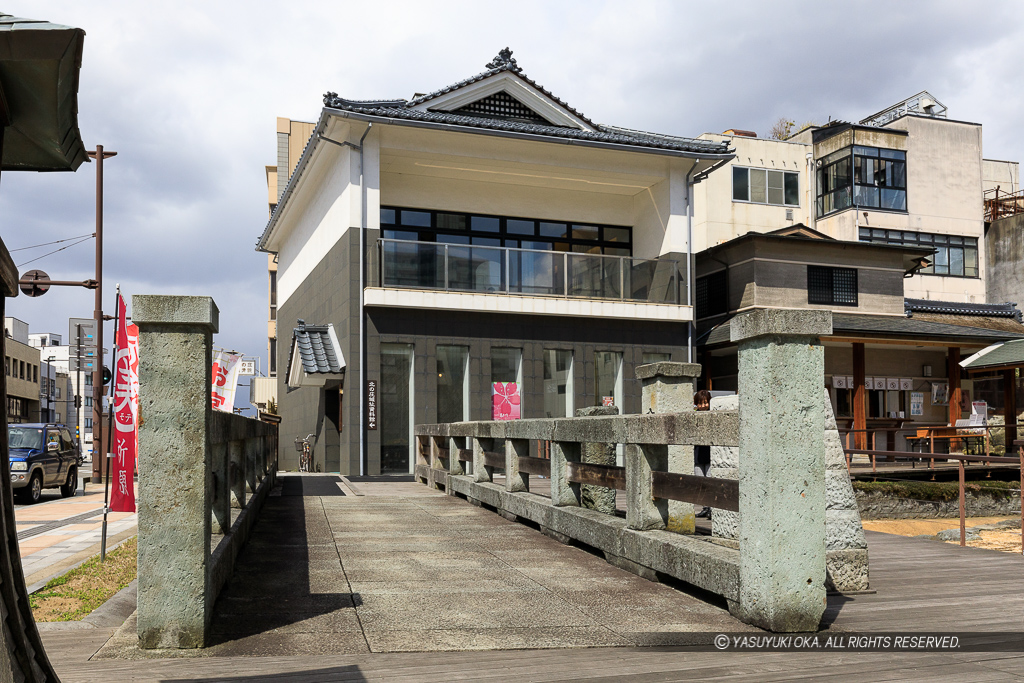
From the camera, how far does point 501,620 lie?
5.26 m

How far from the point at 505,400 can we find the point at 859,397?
38.7ft

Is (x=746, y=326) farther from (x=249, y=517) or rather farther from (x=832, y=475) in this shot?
(x=249, y=517)

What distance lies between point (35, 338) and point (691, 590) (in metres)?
122

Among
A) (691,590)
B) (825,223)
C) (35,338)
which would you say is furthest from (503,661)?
(35,338)

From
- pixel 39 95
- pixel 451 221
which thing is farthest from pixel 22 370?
pixel 39 95

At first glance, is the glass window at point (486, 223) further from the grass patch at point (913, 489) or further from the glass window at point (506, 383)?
the grass patch at point (913, 489)

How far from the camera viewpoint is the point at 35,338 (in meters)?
111

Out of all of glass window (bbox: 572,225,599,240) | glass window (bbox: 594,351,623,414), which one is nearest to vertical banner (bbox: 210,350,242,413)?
glass window (bbox: 594,351,623,414)

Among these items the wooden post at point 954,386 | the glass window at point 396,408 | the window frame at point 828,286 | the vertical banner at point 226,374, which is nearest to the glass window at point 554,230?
the glass window at point 396,408

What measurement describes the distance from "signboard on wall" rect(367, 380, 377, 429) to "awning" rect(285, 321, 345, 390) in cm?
97

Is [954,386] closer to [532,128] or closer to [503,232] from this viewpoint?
[503,232]

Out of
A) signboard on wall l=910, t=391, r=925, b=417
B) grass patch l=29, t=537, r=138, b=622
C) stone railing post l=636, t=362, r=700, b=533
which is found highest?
stone railing post l=636, t=362, r=700, b=533

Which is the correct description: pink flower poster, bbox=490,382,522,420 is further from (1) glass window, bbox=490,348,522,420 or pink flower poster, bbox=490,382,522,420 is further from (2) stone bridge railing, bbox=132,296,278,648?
(2) stone bridge railing, bbox=132,296,278,648

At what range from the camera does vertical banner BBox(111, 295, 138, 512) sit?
387 inches
